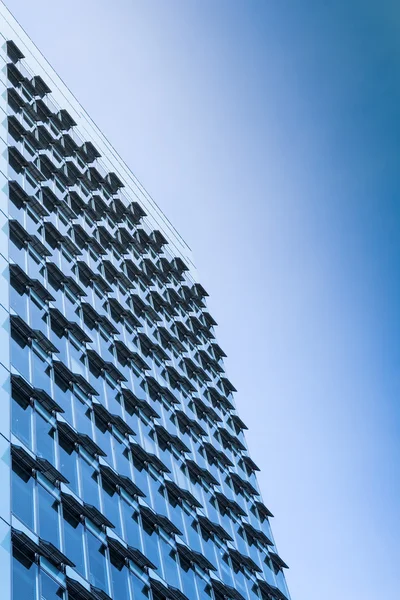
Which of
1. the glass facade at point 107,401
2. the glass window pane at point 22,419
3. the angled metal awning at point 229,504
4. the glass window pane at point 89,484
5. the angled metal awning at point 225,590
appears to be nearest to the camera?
the glass window pane at point 22,419

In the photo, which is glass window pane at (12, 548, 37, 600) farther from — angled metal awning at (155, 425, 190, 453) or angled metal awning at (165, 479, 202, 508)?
angled metal awning at (155, 425, 190, 453)

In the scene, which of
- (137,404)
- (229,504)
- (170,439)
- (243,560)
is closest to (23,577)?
(137,404)

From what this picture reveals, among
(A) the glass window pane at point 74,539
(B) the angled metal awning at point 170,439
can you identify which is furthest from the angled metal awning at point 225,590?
(A) the glass window pane at point 74,539

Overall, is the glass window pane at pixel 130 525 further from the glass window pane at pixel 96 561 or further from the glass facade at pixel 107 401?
the glass window pane at pixel 96 561

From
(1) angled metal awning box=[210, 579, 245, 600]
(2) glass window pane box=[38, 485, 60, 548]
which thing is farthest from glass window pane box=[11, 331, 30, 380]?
(1) angled metal awning box=[210, 579, 245, 600]

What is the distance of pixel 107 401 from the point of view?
1534 inches

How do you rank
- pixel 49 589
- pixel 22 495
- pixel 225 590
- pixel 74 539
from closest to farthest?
1. pixel 49 589
2. pixel 22 495
3. pixel 74 539
4. pixel 225 590

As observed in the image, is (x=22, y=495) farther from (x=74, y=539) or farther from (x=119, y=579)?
(x=119, y=579)

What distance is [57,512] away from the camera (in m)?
28.8

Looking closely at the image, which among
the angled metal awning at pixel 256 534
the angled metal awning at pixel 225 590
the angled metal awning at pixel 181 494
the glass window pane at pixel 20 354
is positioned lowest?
the angled metal awning at pixel 225 590

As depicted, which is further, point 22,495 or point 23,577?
point 22,495

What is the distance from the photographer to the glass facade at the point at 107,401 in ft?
96.4

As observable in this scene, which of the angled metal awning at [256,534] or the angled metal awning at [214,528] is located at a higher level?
the angled metal awning at [256,534]

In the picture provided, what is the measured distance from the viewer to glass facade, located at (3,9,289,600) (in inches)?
1157
